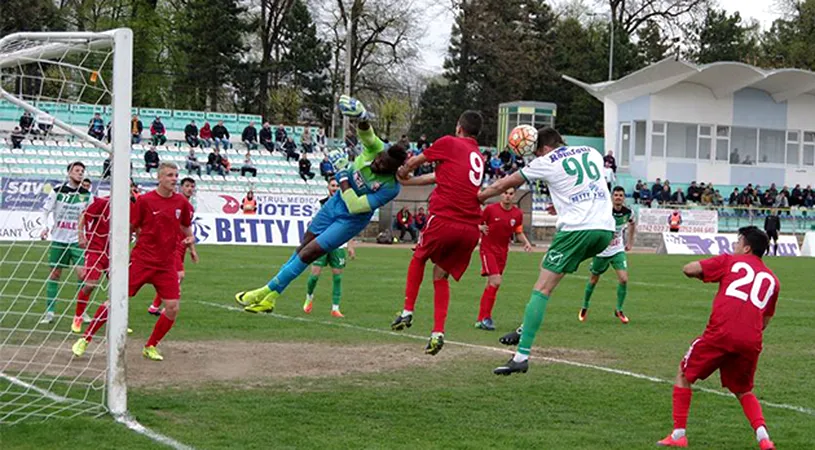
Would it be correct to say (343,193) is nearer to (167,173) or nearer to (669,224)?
(167,173)

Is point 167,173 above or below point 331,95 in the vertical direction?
below

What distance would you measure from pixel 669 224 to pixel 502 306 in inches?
1004

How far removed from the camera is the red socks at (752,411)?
7.52 metres

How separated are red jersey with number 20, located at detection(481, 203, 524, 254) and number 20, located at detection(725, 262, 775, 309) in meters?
7.92

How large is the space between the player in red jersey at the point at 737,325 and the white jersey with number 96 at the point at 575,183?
180cm

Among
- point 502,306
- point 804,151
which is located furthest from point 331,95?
point 502,306

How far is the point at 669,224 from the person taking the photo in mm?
41656

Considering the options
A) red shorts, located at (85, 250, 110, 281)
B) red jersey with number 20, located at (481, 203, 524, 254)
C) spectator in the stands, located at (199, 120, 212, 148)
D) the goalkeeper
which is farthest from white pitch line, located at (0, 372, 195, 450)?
spectator in the stands, located at (199, 120, 212, 148)

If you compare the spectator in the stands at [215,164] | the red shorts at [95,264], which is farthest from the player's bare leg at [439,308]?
the spectator in the stands at [215,164]

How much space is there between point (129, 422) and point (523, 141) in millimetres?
4662

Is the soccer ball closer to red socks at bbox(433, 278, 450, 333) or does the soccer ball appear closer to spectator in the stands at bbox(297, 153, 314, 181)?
red socks at bbox(433, 278, 450, 333)

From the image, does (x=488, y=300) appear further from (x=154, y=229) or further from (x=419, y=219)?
(x=419, y=219)

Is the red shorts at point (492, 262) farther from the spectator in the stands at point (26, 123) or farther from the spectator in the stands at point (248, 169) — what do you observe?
the spectator in the stands at point (248, 169)

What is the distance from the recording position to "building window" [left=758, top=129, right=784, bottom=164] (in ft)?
181
